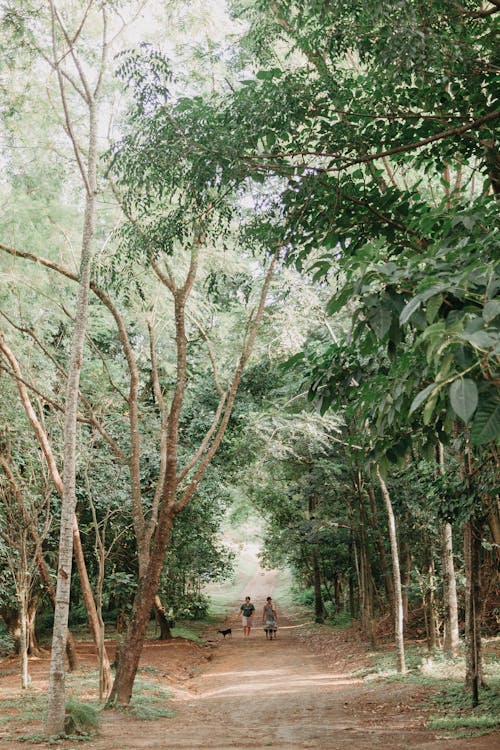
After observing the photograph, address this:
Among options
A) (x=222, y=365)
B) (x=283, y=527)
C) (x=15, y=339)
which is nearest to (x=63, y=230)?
(x=15, y=339)

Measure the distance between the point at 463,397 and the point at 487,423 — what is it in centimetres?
28

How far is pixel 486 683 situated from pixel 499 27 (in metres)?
8.51

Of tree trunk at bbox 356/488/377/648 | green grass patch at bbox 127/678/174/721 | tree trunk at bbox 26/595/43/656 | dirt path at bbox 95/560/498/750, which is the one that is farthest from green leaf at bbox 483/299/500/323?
tree trunk at bbox 26/595/43/656

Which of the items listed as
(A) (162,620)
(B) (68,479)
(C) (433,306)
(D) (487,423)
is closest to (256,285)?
(B) (68,479)

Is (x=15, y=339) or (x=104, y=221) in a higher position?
(x=104, y=221)

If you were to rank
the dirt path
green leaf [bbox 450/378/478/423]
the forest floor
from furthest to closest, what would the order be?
the forest floor
the dirt path
green leaf [bbox 450/378/478/423]

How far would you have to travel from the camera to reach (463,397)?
7.04ft

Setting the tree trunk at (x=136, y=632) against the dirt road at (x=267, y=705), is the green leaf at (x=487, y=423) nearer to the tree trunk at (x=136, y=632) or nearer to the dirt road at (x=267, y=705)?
the dirt road at (x=267, y=705)

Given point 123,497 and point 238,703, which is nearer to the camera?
point 238,703

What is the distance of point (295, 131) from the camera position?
18.8ft

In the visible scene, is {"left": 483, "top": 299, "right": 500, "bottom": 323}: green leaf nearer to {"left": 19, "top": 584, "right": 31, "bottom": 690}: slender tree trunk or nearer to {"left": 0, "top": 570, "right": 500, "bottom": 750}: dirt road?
{"left": 0, "top": 570, "right": 500, "bottom": 750}: dirt road

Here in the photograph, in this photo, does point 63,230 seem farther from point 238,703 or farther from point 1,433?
point 238,703

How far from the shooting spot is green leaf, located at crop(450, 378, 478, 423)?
2.11 meters

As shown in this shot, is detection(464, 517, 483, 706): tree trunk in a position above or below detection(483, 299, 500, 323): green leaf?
below
